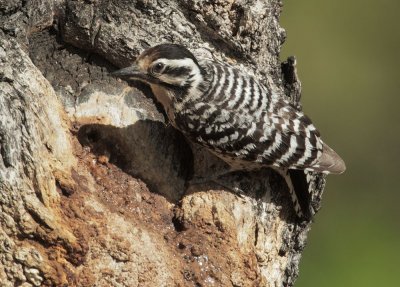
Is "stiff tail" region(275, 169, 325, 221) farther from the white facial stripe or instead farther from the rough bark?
the white facial stripe

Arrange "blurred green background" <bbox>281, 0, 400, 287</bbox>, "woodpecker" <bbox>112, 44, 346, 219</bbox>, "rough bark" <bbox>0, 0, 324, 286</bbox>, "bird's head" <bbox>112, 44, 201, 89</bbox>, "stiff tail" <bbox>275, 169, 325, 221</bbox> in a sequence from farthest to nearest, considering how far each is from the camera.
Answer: "blurred green background" <bbox>281, 0, 400, 287</bbox> → "stiff tail" <bbox>275, 169, 325, 221</bbox> → "woodpecker" <bbox>112, 44, 346, 219</bbox> → "bird's head" <bbox>112, 44, 201, 89</bbox> → "rough bark" <bbox>0, 0, 324, 286</bbox>

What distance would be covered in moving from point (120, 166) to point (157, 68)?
0.74 meters

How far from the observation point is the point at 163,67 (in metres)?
6.38

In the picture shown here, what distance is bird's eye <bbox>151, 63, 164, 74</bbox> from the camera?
249 inches

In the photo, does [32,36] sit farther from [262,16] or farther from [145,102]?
[262,16]

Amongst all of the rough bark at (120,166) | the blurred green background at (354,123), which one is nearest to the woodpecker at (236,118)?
the rough bark at (120,166)

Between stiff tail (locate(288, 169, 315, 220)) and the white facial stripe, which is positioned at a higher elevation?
the white facial stripe

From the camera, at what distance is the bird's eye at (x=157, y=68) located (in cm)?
632

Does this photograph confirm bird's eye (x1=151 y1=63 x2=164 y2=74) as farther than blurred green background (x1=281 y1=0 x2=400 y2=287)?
No

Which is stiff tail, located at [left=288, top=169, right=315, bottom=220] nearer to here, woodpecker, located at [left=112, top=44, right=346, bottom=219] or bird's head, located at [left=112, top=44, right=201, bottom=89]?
woodpecker, located at [left=112, top=44, right=346, bottom=219]

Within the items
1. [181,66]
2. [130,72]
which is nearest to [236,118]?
[181,66]

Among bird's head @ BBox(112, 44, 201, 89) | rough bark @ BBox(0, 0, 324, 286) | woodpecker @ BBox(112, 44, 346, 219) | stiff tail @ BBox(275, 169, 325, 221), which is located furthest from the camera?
stiff tail @ BBox(275, 169, 325, 221)

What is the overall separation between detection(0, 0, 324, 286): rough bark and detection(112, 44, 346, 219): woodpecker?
6.0 inches

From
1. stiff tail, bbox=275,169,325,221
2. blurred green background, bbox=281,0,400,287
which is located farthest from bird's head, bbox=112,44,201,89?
blurred green background, bbox=281,0,400,287
